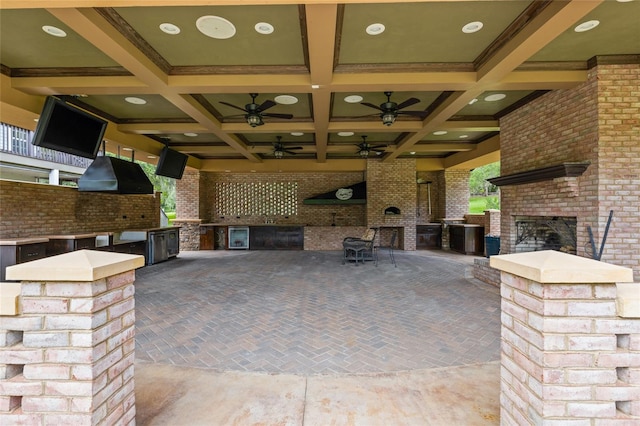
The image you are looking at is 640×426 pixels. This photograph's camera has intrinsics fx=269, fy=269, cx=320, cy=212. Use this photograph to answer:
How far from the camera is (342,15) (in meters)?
2.83

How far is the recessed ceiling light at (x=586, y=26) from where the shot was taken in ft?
9.72

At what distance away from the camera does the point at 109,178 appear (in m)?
6.28

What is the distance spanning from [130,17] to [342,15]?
7.36ft

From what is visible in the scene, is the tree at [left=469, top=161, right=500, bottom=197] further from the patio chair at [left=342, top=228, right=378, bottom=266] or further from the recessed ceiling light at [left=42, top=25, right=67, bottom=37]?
the recessed ceiling light at [left=42, top=25, right=67, bottom=37]

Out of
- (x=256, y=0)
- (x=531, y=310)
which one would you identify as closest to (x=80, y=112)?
(x=256, y=0)

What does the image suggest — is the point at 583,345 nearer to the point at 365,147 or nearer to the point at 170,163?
the point at 365,147

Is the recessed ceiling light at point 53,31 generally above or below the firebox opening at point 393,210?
above

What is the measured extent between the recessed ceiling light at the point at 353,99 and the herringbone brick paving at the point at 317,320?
3482 mm

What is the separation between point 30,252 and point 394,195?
31.1ft

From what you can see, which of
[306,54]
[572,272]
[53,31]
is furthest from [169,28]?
[572,272]

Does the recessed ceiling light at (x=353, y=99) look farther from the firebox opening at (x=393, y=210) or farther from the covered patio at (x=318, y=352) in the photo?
the firebox opening at (x=393, y=210)

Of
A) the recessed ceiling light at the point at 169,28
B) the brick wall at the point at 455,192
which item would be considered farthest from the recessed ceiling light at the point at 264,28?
the brick wall at the point at 455,192

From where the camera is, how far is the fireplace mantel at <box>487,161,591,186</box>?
3832mm

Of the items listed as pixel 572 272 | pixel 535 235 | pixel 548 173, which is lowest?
pixel 535 235
